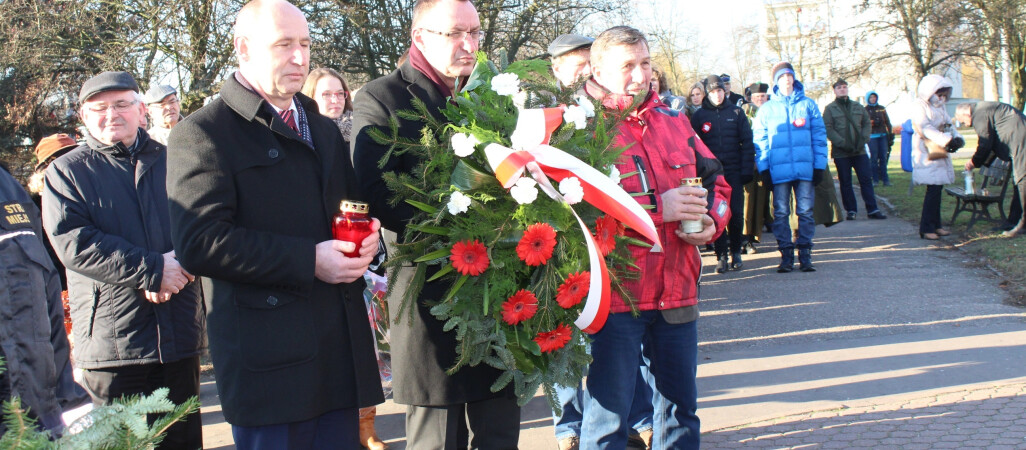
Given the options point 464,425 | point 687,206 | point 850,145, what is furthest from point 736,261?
point 464,425

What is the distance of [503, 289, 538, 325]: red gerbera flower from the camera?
2.65 m

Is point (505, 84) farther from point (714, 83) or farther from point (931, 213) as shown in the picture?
point (931, 213)

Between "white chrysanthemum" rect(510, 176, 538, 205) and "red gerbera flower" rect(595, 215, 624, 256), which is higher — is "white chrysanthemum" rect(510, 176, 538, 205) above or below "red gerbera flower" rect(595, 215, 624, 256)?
above

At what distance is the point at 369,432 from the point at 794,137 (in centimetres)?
583

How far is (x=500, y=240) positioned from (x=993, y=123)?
32.8 feet

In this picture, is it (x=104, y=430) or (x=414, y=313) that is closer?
(x=104, y=430)

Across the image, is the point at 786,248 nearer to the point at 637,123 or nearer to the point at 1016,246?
the point at 1016,246

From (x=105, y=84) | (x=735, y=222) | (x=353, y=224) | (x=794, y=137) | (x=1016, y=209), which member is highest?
(x=105, y=84)

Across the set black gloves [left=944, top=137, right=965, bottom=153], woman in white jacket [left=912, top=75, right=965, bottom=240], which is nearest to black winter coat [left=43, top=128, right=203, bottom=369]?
woman in white jacket [left=912, top=75, right=965, bottom=240]

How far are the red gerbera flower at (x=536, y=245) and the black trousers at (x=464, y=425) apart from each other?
0.77m

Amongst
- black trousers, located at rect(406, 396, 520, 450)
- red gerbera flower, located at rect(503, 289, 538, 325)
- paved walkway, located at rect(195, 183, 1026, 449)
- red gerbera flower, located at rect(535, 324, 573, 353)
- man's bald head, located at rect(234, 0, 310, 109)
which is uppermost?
man's bald head, located at rect(234, 0, 310, 109)

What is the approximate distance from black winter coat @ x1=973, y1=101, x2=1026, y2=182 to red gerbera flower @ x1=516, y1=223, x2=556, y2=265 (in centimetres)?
948

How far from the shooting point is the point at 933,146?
10.4 metres

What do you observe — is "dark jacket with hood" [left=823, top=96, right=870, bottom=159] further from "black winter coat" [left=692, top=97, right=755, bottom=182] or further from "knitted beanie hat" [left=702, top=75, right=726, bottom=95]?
"knitted beanie hat" [left=702, top=75, right=726, bottom=95]
